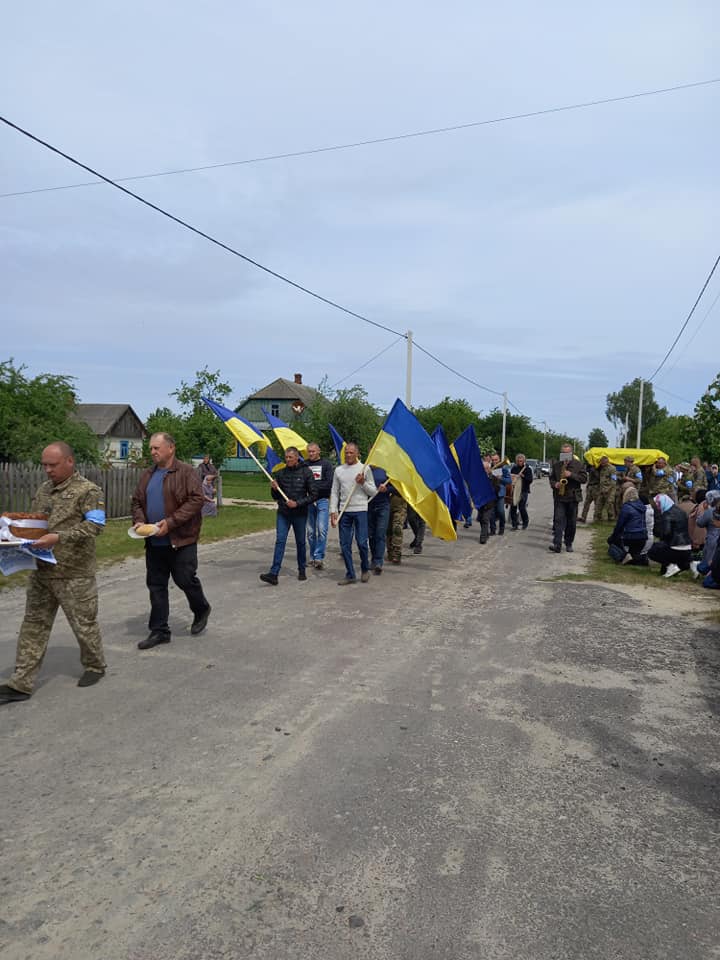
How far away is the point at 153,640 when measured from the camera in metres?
6.66

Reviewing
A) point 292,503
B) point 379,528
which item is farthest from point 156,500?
point 379,528

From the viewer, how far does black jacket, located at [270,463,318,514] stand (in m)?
9.87

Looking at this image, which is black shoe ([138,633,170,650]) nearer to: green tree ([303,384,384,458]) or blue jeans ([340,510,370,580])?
blue jeans ([340,510,370,580])

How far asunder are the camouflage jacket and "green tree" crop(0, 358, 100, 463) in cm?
1556

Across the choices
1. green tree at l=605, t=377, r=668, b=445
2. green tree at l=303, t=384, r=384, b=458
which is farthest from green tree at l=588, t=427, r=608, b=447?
green tree at l=303, t=384, r=384, b=458

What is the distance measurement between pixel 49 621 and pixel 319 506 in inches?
252

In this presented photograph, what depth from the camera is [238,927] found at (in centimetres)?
279

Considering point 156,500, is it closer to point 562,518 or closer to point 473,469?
point 562,518

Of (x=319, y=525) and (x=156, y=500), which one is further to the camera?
(x=319, y=525)

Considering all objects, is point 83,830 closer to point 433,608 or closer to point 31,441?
point 433,608

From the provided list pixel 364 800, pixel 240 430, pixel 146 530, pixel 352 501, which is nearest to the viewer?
pixel 364 800

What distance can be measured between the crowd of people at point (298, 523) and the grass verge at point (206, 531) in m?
1.53

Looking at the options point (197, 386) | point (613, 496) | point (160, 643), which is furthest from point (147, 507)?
point (197, 386)

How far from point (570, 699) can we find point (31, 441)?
19010 mm
